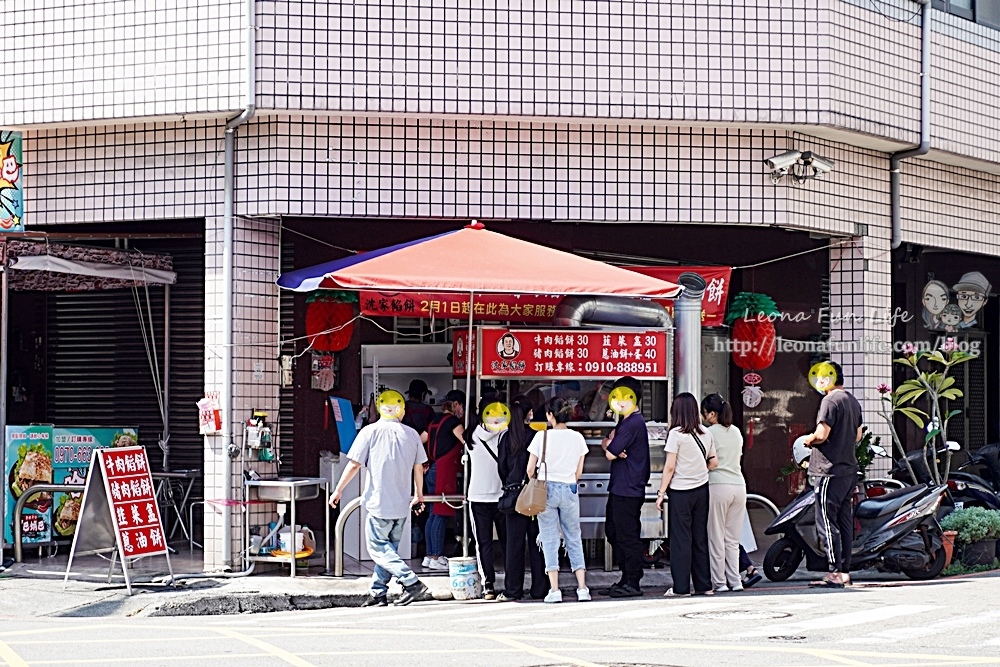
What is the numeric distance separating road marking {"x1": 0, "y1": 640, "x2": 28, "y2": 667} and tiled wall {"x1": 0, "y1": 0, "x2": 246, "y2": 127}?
5.48m

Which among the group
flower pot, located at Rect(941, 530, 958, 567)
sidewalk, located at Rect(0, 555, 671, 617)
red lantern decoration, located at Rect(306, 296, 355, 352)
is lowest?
sidewalk, located at Rect(0, 555, 671, 617)

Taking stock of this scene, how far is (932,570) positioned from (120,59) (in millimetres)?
9075

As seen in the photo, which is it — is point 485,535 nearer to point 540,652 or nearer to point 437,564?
point 437,564

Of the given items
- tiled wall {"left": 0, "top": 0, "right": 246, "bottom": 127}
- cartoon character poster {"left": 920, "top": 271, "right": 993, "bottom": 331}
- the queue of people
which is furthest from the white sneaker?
cartoon character poster {"left": 920, "top": 271, "right": 993, "bottom": 331}

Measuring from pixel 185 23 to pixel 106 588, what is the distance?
520 centimetres

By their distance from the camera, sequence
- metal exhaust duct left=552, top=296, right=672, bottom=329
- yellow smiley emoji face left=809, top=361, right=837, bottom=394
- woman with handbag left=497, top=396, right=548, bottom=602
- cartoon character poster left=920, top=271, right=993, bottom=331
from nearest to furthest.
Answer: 1. woman with handbag left=497, top=396, right=548, bottom=602
2. yellow smiley emoji face left=809, top=361, right=837, bottom=394
3. metal exhaust duct left=552, top=296, right=672, bottom=329
4. cartoon character poster left=920, top=271, right=993, bottom=331

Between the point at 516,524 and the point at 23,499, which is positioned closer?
the point at 516,524

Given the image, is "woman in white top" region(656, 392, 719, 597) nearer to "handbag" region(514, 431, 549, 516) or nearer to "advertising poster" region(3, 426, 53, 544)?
"handbag" region(514, 431, 549, 516)

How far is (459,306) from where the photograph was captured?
45.9 ft

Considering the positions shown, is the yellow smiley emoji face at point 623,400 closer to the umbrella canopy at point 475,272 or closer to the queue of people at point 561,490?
the queue of people at point 561,490

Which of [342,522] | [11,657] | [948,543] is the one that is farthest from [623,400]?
[11,657]

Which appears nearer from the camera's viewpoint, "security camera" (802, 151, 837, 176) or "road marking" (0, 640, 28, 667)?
"road marking" (0, 640, 28, 667)

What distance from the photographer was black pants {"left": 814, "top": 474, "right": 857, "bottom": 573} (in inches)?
468

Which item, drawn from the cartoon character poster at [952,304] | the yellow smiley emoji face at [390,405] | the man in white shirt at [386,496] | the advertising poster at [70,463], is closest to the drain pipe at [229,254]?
the man in white shirt at [386,496]
